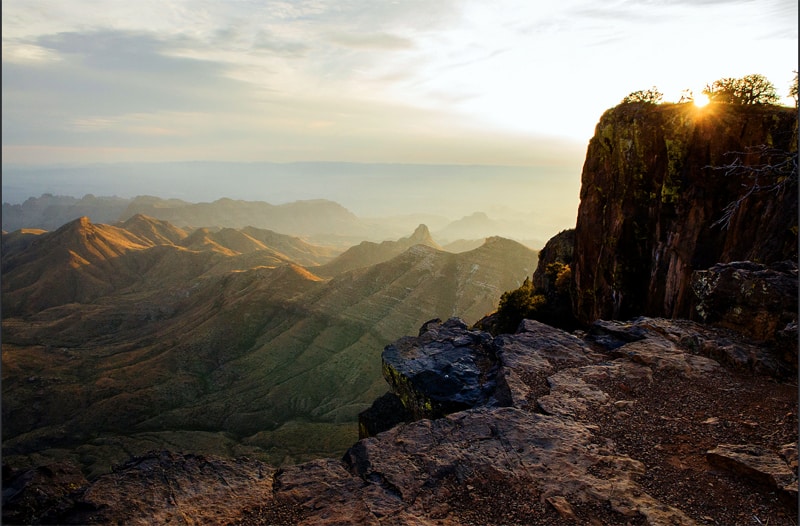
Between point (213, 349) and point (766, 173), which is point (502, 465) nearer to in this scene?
point (766, 173)

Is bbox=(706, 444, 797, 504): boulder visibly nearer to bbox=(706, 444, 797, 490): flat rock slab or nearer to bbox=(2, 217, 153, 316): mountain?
bbox=(706, 444, 797, 490): flat rock slab

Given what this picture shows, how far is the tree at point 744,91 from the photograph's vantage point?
69.7 ft

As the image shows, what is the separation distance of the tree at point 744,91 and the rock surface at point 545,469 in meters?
14.5

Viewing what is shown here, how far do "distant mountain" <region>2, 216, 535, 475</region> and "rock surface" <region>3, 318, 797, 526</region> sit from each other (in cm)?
5978

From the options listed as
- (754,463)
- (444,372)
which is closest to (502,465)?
(754,463)

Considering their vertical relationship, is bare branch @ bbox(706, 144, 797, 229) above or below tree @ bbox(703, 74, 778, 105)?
below

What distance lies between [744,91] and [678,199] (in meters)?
6.37

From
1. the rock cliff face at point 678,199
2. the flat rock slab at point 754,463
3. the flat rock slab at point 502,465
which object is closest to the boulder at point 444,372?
the flat rock slab at point 502,465

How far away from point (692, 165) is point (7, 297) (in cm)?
22217

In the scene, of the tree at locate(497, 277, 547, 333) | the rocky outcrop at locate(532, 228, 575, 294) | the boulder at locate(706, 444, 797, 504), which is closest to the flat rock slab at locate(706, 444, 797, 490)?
the boulder at locate(706, 444, 797, 504)

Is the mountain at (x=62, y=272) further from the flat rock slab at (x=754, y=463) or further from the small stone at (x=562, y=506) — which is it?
the flat rock slab at (x=754, y=463)

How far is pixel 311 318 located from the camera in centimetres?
12431

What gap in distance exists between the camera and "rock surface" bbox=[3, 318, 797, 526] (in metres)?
10.1

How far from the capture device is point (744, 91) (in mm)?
21891
